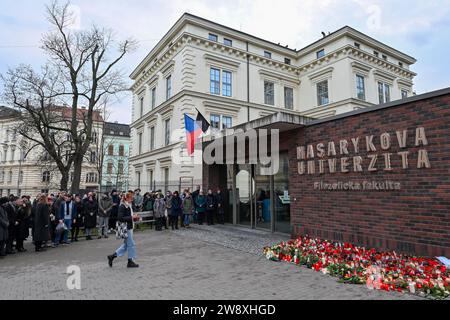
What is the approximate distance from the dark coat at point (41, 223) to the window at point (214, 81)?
A: 55.6 feet

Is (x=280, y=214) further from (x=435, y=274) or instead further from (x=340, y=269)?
(x=435, y=274)

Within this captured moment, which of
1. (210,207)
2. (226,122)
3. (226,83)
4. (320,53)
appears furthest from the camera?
(320,53)

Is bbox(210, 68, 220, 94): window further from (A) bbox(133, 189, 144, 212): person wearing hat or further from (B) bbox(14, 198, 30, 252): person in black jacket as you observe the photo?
(B) bbox(14, 198, 30, 252): person in black jacket

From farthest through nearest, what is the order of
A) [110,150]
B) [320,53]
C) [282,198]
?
[110,150], [320,53], [282,198]

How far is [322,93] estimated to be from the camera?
95.2 ft

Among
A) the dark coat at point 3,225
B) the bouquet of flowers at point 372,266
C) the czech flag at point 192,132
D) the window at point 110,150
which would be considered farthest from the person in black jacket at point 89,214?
the window at point 110,150

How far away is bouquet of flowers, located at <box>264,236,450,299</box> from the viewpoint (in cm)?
504

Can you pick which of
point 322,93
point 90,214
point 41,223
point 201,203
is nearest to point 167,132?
point 201,203

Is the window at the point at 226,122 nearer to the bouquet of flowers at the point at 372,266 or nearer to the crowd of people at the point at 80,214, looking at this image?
the crowd of people at the point at 80,214

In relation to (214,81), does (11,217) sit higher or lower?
lower

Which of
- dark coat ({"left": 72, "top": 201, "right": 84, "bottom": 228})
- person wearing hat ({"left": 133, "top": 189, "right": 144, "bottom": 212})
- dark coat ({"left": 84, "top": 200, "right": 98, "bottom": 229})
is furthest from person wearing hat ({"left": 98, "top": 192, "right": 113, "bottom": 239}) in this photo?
person wearing hat ({"left": 133, "top": 189, "right": 144, "bottom": 212})

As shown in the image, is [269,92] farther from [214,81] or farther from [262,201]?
[262,201]

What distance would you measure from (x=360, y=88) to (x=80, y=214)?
26.2 metres

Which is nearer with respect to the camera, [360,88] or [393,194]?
[393,194]
